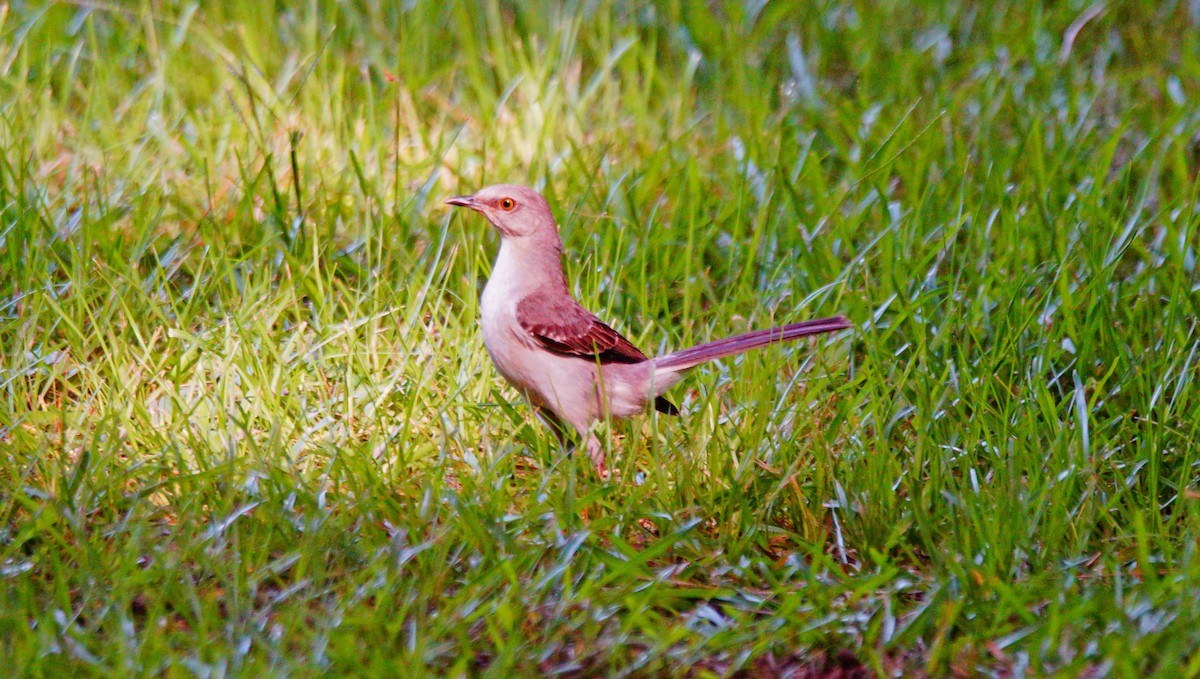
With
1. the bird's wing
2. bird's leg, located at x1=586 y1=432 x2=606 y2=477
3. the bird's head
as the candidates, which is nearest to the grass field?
bird's leg, located at x1=586 y1=432 x2=606 y2=477

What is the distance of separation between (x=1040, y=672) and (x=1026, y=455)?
102 centimetres

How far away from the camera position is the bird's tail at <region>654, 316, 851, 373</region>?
454 centimetres

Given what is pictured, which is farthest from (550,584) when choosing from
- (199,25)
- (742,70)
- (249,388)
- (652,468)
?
(199,25)

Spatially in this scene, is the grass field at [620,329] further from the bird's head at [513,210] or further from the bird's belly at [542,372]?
the bird's head at [513,210]

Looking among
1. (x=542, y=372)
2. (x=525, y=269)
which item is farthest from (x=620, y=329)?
(x=542, y=372)

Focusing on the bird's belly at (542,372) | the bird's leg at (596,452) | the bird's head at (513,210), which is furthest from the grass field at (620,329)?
the bird's head at (513,210)

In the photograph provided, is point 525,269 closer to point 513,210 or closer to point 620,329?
point 513,210

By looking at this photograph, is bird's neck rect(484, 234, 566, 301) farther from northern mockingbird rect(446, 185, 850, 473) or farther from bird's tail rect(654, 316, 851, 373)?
bird's tail rect(654, 316, 851, 373)

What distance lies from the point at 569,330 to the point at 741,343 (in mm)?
614

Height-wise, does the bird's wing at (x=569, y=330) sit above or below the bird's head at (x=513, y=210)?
below

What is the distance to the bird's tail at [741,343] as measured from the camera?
454cm

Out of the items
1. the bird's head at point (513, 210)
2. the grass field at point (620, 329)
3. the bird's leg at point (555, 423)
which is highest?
the bird's head at point (513, 210)

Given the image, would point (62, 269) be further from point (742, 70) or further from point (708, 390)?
point (742, 70)

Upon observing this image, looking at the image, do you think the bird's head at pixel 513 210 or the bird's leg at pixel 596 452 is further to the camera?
the bird's head at pixel 513 210
